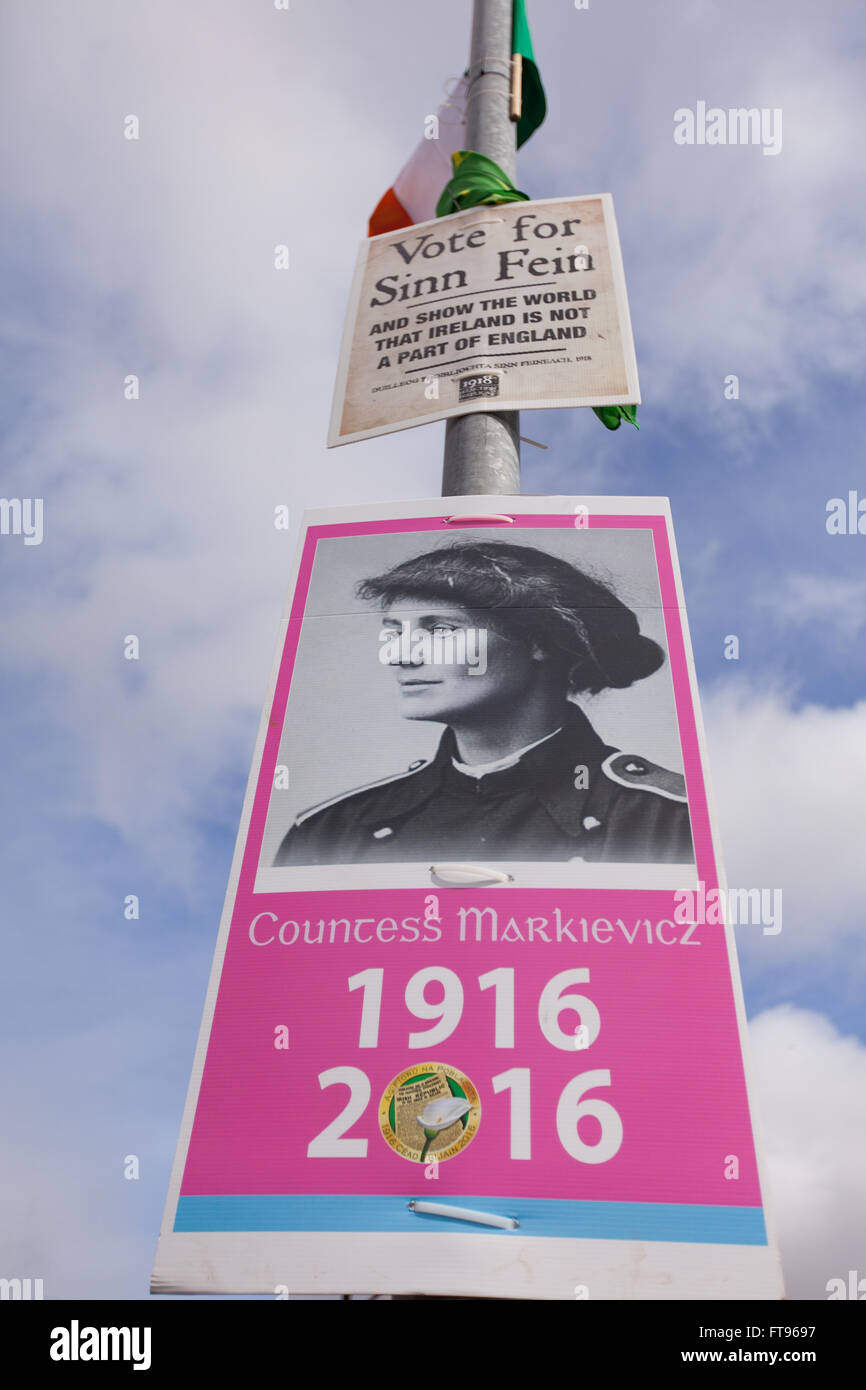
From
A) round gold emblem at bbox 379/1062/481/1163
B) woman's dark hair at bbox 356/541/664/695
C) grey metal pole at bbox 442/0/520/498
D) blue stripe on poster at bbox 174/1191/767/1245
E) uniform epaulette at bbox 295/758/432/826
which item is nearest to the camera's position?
blue stripe on poster at bbox 174/1191/767/1245

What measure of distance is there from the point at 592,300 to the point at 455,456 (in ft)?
2.94

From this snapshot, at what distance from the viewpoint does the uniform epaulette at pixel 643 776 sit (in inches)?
120

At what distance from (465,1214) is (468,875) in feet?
2.84

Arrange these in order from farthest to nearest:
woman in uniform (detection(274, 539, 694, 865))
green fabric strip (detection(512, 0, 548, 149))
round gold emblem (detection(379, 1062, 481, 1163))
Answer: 1. green fabric strip (detection(512, 0, 548, 149))
2. woman in uniform (detection(274, 539, 694, 865))
3. round gold emblem (detection(379, 1062, 481, 1163))

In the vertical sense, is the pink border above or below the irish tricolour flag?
below

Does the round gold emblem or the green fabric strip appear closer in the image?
the round gold emblem

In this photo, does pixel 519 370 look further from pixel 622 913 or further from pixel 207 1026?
pixel 207 1026

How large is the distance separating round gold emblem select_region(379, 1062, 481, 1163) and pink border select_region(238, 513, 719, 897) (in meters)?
0.75

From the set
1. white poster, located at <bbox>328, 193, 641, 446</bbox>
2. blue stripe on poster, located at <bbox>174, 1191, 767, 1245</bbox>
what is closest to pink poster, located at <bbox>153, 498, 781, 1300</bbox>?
blue stripe on poster, located at <bbox>174, 1191, 767, 1245</bbox>

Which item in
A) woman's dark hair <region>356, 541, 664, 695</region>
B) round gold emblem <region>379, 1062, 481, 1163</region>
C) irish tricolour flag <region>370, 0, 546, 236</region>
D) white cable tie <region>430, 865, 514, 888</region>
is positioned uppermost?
irish tricolour flag <region>370, 0, 546, 236</region>

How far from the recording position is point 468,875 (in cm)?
287

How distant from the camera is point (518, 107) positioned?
4.74 metres

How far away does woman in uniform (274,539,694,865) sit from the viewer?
Answer: 2963 millimetres

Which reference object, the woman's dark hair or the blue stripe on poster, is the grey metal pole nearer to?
the woman's dark hair
